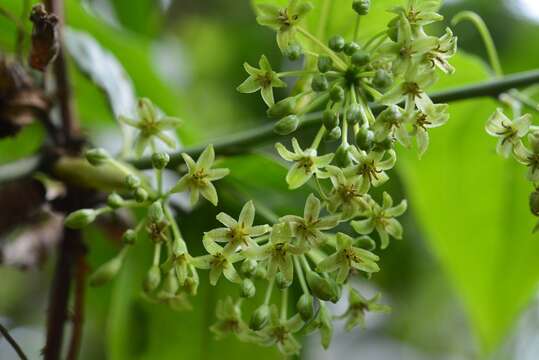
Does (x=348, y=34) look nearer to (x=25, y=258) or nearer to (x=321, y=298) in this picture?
(x=321, y=298)

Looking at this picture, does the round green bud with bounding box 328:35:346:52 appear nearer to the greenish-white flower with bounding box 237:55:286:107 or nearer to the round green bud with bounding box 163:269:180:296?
the greenish-white flower with bounding box 237:55:286:107

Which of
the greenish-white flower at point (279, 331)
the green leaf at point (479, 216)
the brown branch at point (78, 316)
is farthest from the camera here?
the green leaf at point (479, 216)

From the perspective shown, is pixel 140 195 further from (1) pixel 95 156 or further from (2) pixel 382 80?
(2) pixel 382 80

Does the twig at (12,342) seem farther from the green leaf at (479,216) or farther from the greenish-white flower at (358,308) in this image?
the green leaf at (479,216)

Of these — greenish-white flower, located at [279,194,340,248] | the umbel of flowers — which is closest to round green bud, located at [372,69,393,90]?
the umbel of flowers

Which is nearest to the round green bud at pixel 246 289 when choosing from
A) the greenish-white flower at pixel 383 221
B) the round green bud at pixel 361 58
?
the greenish-white flower at pixel 383 221

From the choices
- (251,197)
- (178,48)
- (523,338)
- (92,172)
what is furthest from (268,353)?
(178,48)
